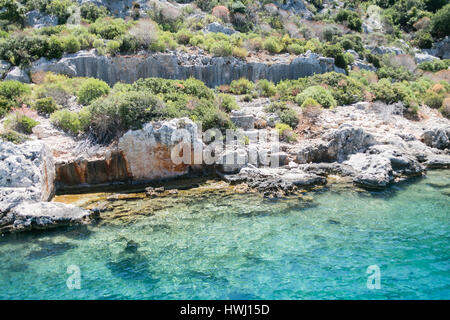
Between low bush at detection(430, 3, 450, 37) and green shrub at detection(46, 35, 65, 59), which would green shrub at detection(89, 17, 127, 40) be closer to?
green shrub at detection(46, 35, 65, 59)

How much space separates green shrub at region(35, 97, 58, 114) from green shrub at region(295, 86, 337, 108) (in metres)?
14.8

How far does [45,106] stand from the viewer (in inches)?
680

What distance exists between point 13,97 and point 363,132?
18.2 meters

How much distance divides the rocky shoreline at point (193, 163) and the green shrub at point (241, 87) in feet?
18.0

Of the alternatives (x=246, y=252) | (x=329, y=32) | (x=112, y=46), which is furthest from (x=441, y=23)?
(x=246, y=252)

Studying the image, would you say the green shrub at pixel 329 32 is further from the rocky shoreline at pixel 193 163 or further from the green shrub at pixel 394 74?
the rocky shoreline at pixel 193 163

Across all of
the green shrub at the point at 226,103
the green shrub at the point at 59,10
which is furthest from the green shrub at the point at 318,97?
the green shrub at the point at 59,10

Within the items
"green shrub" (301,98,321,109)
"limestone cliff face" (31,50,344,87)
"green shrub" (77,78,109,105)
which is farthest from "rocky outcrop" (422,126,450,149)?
"green shrub" (77,78,109,105)

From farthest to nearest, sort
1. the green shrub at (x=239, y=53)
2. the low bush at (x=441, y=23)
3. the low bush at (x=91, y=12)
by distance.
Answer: the low bush at (x=441, y=23), the low bush at (x=91, y=12), the green shrub at (x=239, y=53)

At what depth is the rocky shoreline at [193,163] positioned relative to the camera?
11.8m

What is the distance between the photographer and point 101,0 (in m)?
33.5

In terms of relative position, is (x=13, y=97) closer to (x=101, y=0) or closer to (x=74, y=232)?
(x=74, y=232)

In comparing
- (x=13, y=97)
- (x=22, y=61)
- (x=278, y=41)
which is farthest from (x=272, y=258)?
(x=278, y=41)

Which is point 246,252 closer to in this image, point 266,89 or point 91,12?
point 266,89
